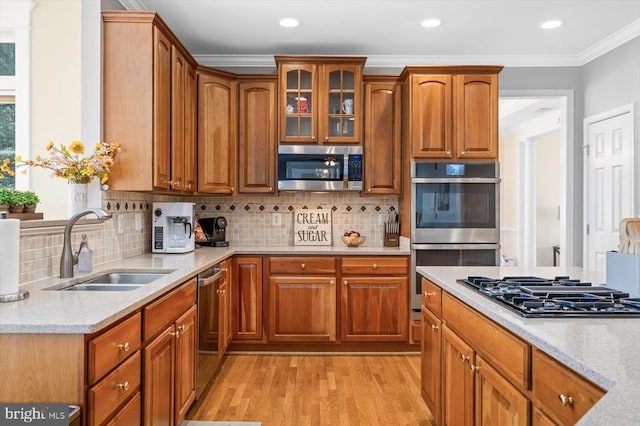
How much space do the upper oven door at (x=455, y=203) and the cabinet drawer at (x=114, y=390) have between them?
A: 8.83 feet

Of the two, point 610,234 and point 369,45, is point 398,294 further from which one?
point 369,45

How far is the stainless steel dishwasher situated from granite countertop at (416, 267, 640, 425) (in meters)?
1.66

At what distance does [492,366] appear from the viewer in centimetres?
168

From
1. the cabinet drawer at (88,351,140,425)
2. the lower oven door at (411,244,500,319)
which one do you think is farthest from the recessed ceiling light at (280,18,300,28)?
→ the cabinet drawer at (88,351,140,425)

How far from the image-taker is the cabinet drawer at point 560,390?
3.56 ft

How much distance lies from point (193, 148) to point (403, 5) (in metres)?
2.00

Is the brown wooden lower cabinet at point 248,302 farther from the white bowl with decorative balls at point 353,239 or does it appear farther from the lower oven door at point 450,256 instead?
the lower oven door at point 450,256

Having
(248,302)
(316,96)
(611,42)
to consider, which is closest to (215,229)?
(248,302)

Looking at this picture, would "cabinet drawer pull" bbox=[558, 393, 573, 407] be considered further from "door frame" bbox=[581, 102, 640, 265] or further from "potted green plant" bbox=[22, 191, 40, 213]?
"door frame" bbox=[581, 102, 640, 265]

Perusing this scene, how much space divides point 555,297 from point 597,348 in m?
0.62

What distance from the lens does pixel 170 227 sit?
365 cm

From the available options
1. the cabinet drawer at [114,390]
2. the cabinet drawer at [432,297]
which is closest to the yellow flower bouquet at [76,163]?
the cabinet drawer at [114,390]

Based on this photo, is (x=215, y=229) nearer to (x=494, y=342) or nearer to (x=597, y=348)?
(x=494, y=342)

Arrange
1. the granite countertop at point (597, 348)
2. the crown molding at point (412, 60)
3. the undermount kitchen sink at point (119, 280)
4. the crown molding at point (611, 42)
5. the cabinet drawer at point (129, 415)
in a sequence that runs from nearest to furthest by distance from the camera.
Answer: the granite countertop at point (597, 348)
the cabinet drawer at point (129, 415)
the undermount kitchen sink at point (119, 280)
the crown molding at point (611, 42)
the crown molding at point (412, 60)
